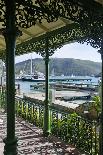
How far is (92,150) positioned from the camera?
7414 millimetres

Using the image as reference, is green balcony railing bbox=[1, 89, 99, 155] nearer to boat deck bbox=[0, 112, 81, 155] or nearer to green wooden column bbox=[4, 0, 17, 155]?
boat deck bbox=[0, 112, 81, 155]

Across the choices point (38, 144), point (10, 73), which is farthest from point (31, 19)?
point (38, 144)

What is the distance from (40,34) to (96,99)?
3.32 metres

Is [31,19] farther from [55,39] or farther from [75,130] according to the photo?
A: [75,130]

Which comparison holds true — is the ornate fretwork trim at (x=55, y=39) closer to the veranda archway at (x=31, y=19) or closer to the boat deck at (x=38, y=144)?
the veranda archway at (x=31, y=19)

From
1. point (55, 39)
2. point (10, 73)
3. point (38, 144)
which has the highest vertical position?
point (55, 39)

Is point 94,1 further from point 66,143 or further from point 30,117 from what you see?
point 30,117

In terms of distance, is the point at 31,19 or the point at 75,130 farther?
the point at 75,130

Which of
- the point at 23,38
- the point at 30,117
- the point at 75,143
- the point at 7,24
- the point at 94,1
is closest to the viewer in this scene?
the point at 7,24

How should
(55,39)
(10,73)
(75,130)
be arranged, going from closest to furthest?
1. (10,73)
2. (75,130)
3. (55,39)

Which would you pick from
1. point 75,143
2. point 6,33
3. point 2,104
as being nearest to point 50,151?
point 75,143

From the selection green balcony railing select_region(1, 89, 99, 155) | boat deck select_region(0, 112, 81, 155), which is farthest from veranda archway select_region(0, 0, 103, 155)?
boat deck select_region(0, 112, 81, 155)

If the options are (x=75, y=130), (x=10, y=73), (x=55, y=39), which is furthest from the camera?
(x=55, y=39)

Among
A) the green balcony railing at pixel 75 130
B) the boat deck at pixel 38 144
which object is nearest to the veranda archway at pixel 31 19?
the green balcony railing at pixel 75 130
